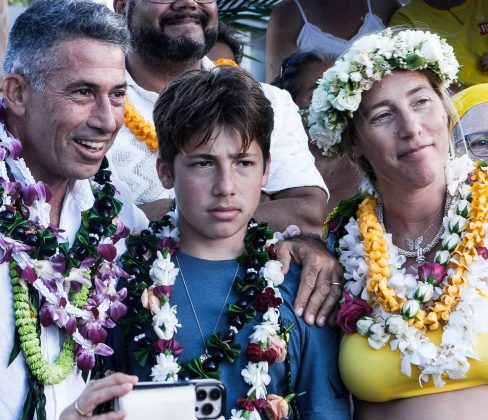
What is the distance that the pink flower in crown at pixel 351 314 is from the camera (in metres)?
3.45

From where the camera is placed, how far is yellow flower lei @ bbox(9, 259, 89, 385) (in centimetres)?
318

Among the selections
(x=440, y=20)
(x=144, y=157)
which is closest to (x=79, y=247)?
(x=144, y=157)

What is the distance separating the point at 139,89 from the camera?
4.56 meters

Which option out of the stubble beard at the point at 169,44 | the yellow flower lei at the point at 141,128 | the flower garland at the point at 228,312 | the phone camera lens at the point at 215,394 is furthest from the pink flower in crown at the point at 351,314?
the stubble beard at the point at 169,44

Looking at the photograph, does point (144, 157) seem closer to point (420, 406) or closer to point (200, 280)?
point (200, 280)

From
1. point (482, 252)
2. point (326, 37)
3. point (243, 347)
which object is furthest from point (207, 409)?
point (326, 37)

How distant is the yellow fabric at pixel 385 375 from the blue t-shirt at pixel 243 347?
0.21ft

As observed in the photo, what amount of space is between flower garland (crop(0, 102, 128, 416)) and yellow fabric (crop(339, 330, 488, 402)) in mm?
772

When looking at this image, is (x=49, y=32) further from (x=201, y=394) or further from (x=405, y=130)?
(x=201, y=394)

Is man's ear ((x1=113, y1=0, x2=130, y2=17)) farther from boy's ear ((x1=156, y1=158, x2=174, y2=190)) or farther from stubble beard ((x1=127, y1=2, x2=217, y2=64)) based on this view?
boy's ear ((x1=156, y1=158, x2=174, y2=190))

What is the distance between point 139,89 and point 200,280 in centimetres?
139

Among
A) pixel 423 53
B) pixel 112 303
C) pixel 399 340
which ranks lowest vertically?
pixel 399 340

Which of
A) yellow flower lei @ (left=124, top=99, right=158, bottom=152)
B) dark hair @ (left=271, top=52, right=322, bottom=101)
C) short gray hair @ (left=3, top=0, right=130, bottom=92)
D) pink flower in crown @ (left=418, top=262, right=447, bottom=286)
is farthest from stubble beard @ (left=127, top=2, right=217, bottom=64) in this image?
pink flower in crown @ (left=418, top=262, right=447, bottom=286)

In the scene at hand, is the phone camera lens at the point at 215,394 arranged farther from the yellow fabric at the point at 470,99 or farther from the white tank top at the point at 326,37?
the white tank top at the point at 326,37
